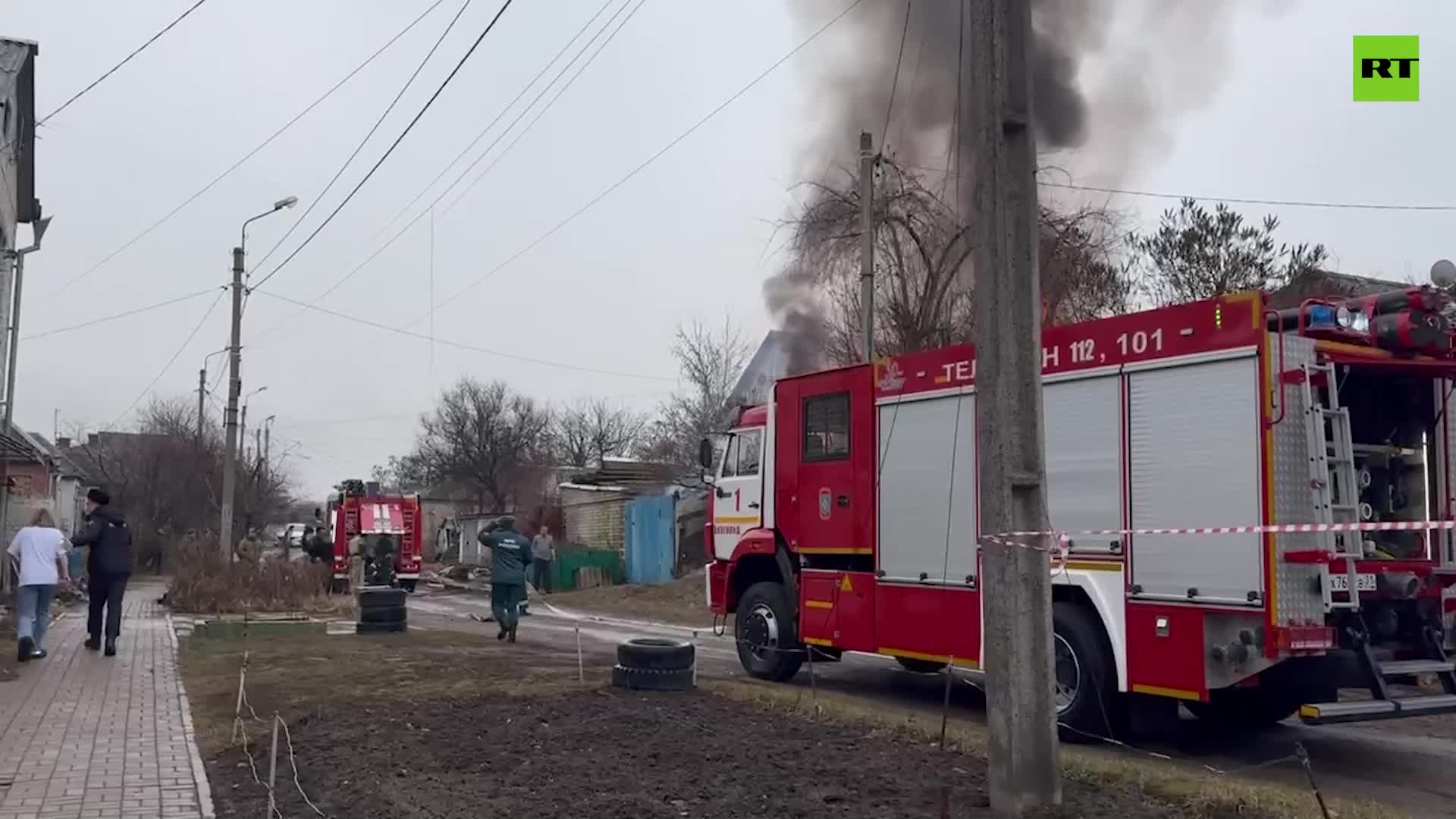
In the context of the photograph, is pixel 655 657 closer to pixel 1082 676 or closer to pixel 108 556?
pixel 1082 676

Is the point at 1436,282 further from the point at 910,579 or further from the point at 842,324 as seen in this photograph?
the point at 842,324

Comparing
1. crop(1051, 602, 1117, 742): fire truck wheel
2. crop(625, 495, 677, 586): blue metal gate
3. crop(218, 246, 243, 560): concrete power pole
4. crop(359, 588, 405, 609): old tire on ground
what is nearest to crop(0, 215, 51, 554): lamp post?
crop(218, 246, 243, 560): concrete power pole

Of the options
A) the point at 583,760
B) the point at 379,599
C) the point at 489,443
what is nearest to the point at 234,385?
the point at 379,599

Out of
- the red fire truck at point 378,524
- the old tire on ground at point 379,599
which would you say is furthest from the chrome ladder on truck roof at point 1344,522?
the red fire truck at point 378,524

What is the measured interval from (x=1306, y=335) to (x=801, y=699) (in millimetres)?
4475

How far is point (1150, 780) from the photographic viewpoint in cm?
678

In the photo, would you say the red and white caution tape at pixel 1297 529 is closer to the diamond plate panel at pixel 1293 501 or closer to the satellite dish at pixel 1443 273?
the diamond plate panel at pixel 1293 501

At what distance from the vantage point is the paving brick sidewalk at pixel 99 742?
655cm

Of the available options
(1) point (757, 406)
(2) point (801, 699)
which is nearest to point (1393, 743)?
(2) point (801, 699)

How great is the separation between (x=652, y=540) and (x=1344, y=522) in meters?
24.0

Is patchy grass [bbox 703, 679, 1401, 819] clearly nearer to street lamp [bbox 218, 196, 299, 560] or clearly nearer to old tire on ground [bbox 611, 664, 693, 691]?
old tire on ground [bbox 611, 664, 693, 691]

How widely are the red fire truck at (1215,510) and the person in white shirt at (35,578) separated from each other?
834 cm

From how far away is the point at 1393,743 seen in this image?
361 inches

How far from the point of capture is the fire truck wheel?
875 cm
